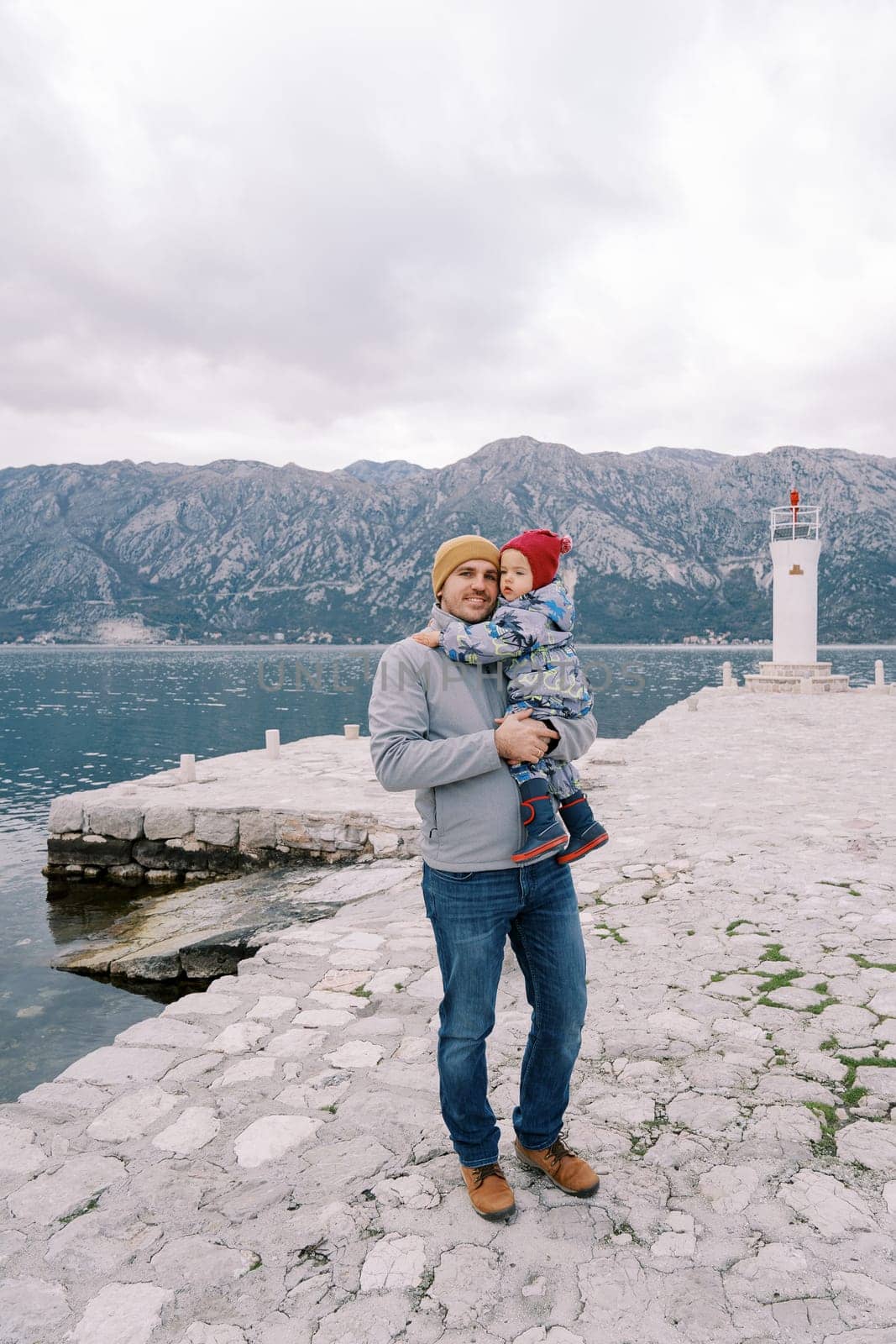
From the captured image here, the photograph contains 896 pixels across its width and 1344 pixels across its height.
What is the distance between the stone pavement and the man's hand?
1635mm

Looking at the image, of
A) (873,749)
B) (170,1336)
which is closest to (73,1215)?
(170,1336)

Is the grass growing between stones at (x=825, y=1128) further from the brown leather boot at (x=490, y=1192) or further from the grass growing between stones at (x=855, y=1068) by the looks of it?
the brown leather boot at (x=490, y=1192)

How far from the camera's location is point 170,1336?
7.65ft

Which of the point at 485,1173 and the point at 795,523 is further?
the point at 795,523

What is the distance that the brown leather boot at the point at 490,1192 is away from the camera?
109 inches

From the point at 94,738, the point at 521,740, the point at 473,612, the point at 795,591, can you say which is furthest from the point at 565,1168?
the point at 94,738

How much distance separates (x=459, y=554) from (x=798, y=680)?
3234 cm

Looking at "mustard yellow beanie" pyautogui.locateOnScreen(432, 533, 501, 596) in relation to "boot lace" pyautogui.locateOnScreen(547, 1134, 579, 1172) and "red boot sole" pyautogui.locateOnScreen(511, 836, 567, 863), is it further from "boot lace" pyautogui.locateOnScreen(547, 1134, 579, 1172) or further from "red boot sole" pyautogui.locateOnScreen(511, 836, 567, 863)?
"boot lace" pyautogui.locateOnScreen(547, 1134, 579, 1172)

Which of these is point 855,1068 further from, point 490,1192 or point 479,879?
point 479,879

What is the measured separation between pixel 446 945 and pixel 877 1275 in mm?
1652

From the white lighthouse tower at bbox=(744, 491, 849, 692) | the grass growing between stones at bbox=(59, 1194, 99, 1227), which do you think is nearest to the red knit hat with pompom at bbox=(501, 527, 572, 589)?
the grass growing between stones at bbox=(59, 1194, 99, 1227)

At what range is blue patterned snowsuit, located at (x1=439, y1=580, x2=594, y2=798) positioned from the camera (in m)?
2.83

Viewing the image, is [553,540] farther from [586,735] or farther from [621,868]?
[621,868]

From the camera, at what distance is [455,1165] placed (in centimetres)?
316
